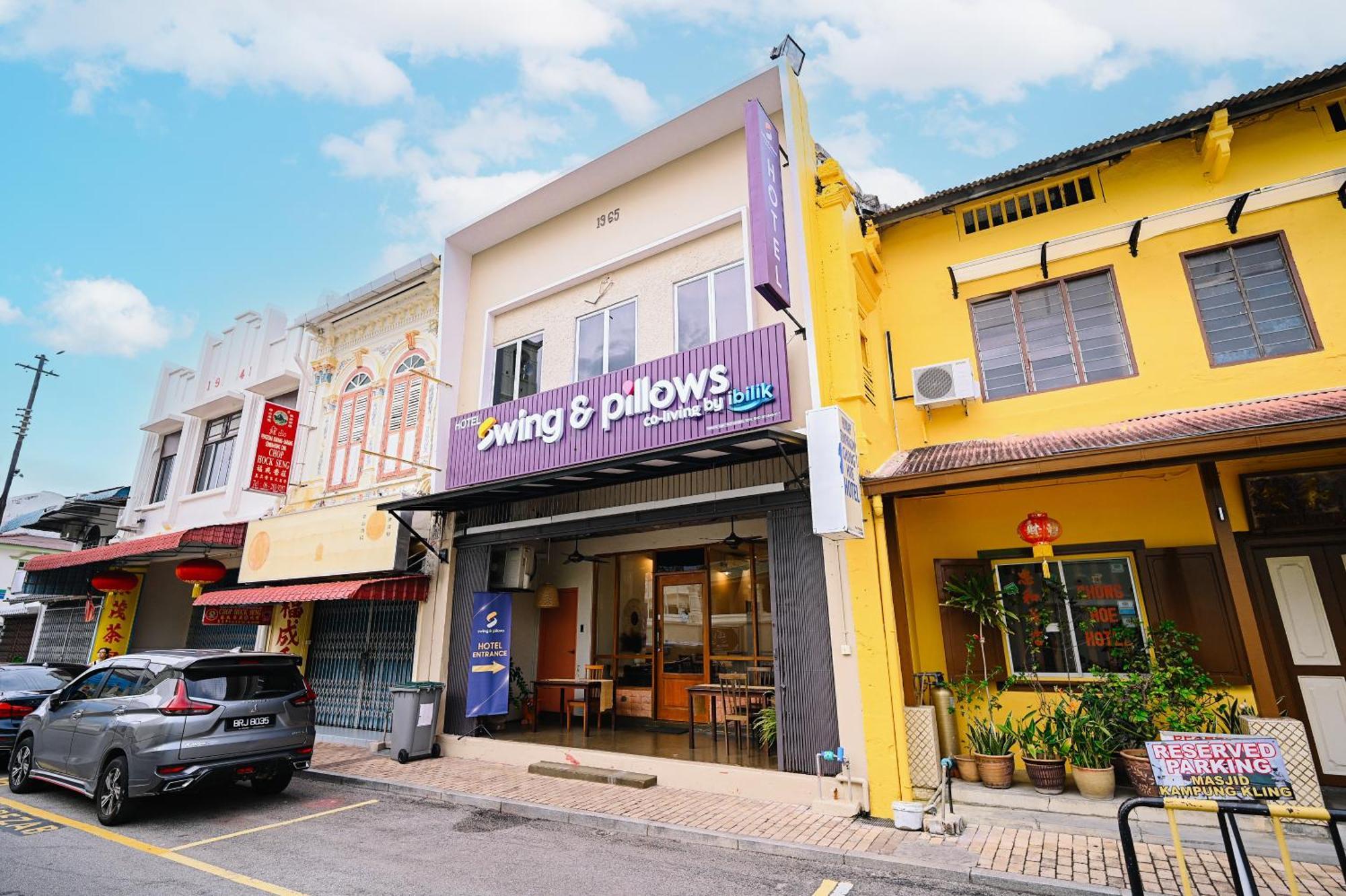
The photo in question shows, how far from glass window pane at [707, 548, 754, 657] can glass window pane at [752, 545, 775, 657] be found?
0.12m

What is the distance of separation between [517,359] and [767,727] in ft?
25.0

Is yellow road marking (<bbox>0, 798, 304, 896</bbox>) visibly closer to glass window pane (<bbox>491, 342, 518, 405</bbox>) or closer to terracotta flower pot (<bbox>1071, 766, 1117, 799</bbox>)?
terracotta flower pot (<bbox>1071, 766, 1117, 799</bbox>)

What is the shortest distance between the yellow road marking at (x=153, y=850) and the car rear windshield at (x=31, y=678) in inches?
127

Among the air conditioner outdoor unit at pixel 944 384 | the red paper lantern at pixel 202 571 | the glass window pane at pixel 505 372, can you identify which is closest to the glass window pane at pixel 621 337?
the glass window pane at pixel 505 372

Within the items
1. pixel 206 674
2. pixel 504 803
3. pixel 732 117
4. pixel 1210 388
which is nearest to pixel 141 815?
pixel 206 674

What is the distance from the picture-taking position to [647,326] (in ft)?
33.8

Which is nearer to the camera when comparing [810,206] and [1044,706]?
[1044,706]

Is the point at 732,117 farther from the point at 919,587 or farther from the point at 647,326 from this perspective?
the point at 919,587

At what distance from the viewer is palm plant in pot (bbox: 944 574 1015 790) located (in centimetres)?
752

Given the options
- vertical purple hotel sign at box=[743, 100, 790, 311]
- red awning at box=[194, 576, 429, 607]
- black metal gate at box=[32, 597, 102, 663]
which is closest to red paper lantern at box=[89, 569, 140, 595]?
black metal gate at box=[32, 597, 102, 663]

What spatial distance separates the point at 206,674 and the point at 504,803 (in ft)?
12.3

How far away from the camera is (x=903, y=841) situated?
20.2 feet

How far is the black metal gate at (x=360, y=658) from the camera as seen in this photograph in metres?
12.2

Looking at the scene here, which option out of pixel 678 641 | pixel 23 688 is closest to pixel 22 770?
pixel 23 688
